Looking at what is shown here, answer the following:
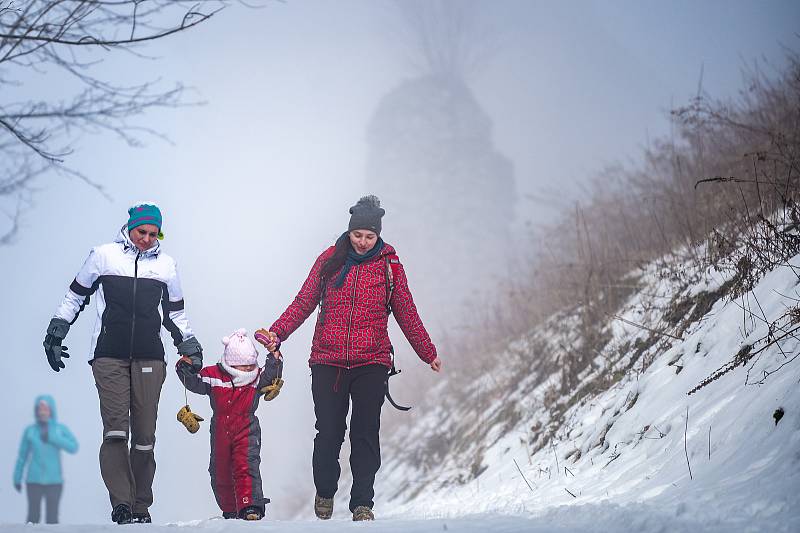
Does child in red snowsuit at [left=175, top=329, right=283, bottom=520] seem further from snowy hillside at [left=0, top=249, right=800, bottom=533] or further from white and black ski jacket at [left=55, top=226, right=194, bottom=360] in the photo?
snowy hillside at [left=0, top=249, right=800, bottom=533]

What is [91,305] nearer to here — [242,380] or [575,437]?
[242,380]

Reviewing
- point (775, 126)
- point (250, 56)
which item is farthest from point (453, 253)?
point (250, 56)

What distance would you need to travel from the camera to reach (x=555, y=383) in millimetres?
7504

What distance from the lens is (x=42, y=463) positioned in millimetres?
9117

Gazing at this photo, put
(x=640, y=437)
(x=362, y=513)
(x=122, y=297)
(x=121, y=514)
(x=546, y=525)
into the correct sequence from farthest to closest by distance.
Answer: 1. (x=640, y=437)
2. (x=122, y=297)
3. (x=362, y=513)
4. (x=121, y=514)
5. (x=546, y=525)

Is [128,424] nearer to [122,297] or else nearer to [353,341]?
[122,297]

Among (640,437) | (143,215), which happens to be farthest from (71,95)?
(640,437)

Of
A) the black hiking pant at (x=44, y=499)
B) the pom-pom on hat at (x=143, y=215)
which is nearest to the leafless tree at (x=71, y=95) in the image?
the pom-pom on hat at (x=143, y=215)

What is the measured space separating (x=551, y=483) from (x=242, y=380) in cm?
212

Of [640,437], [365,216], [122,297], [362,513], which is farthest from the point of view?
[365,216]

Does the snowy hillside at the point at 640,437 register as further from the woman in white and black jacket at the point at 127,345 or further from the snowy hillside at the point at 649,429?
the woman in white and black jacket at the point at 127,345

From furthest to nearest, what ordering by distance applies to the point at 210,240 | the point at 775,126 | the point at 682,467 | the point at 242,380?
the point at 210,240 < the point at 775,126 < the point at 242,380 < the point at 682,467

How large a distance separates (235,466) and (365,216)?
1.66m

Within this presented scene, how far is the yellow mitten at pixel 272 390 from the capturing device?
456 centimetres
